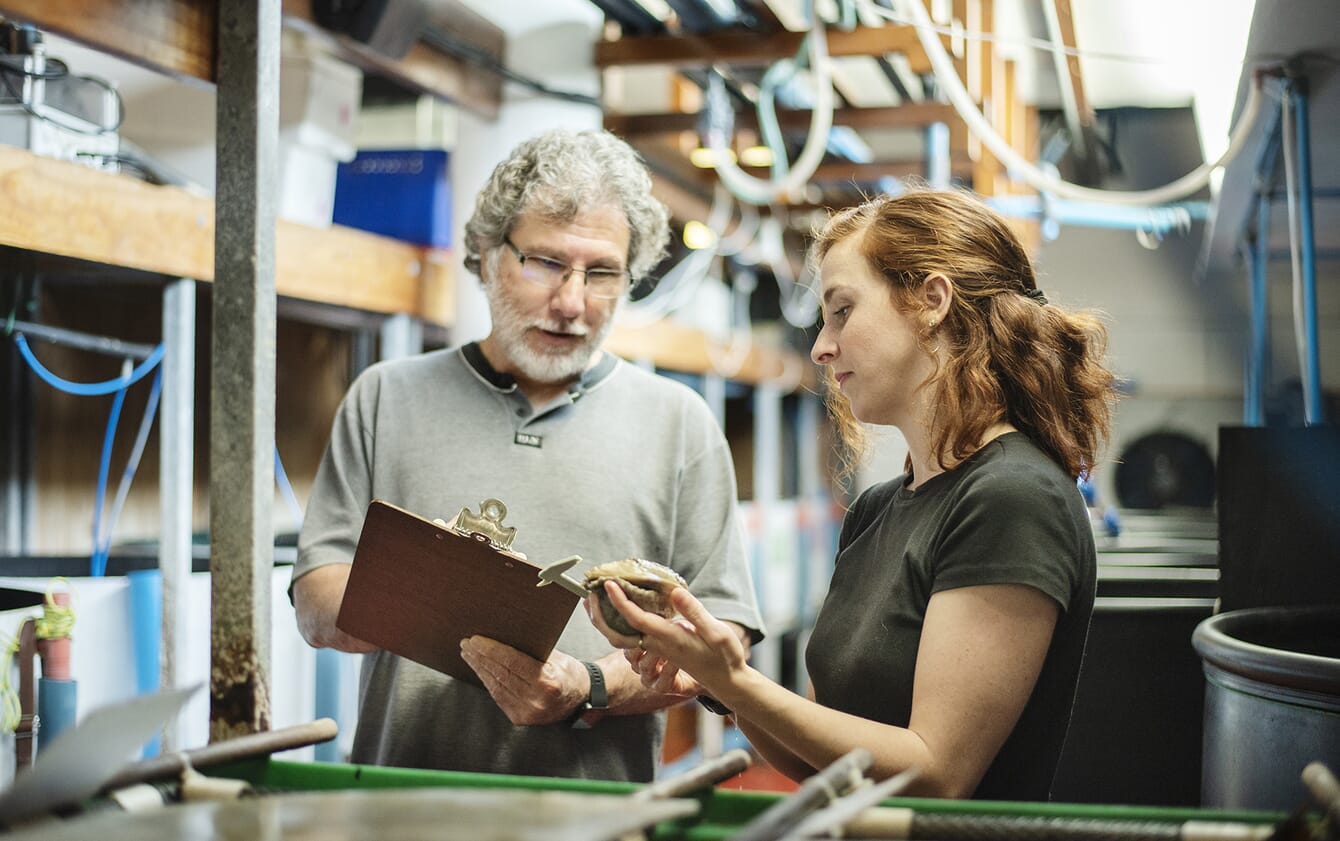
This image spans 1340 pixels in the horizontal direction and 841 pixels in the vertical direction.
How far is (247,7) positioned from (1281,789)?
A: 164cm

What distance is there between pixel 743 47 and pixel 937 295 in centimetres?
244

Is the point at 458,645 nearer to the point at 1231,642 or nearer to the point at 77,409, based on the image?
the point at 1231,642

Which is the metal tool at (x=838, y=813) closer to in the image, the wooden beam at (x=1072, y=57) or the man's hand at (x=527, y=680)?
the man's hand at (x=527, y=680)

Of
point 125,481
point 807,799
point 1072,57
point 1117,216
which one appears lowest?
point 807,799

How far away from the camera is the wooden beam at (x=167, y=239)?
1.98 m

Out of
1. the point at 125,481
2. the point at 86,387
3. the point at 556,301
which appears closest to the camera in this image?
the point at 556,301

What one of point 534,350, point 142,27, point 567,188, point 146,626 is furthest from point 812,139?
point 146,626

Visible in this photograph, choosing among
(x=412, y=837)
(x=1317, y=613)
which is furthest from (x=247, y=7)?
(x=1317, y=613)

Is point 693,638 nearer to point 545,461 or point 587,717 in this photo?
point 587,717

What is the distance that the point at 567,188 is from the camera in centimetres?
185

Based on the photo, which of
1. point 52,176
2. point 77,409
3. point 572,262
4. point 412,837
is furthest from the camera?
point 77,409

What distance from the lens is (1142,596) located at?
8.50 ft

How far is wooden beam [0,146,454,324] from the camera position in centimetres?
198

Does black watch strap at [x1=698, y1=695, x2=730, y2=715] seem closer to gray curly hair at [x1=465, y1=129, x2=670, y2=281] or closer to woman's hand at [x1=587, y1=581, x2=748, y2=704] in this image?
woman's hand at [x1=587, y1=581, x2=748, y2=704]
